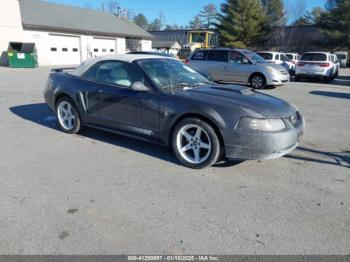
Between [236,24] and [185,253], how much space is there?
48.0 meters

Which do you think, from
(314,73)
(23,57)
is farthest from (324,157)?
(23,57)

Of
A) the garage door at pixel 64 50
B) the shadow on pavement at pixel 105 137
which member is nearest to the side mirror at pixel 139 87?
the shadow on pavement at pixel 105 137

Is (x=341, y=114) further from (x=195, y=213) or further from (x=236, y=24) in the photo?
(x=236, y=24)

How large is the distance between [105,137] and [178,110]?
6.55 feet

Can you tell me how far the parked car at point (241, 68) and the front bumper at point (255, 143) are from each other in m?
9.52

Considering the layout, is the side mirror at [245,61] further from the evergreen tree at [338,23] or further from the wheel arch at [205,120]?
the evergreen tree at [338,23]

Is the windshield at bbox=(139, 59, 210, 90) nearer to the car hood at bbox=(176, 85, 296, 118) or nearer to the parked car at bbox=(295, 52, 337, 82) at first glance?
the car hood at bbox=(176, 85, 296, 118)

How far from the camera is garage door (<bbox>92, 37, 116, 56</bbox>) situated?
1390 inches

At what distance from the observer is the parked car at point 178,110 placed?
4.20m

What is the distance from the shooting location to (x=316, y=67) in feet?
58.8

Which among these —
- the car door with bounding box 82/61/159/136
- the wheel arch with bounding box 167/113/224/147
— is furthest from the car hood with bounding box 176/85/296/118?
the car door with bounding box 82/61/159/136

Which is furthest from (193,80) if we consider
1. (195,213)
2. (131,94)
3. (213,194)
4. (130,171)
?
(195,213)

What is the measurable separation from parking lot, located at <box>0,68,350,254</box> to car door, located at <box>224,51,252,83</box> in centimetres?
848

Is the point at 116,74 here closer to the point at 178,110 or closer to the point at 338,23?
the point at 178,110
